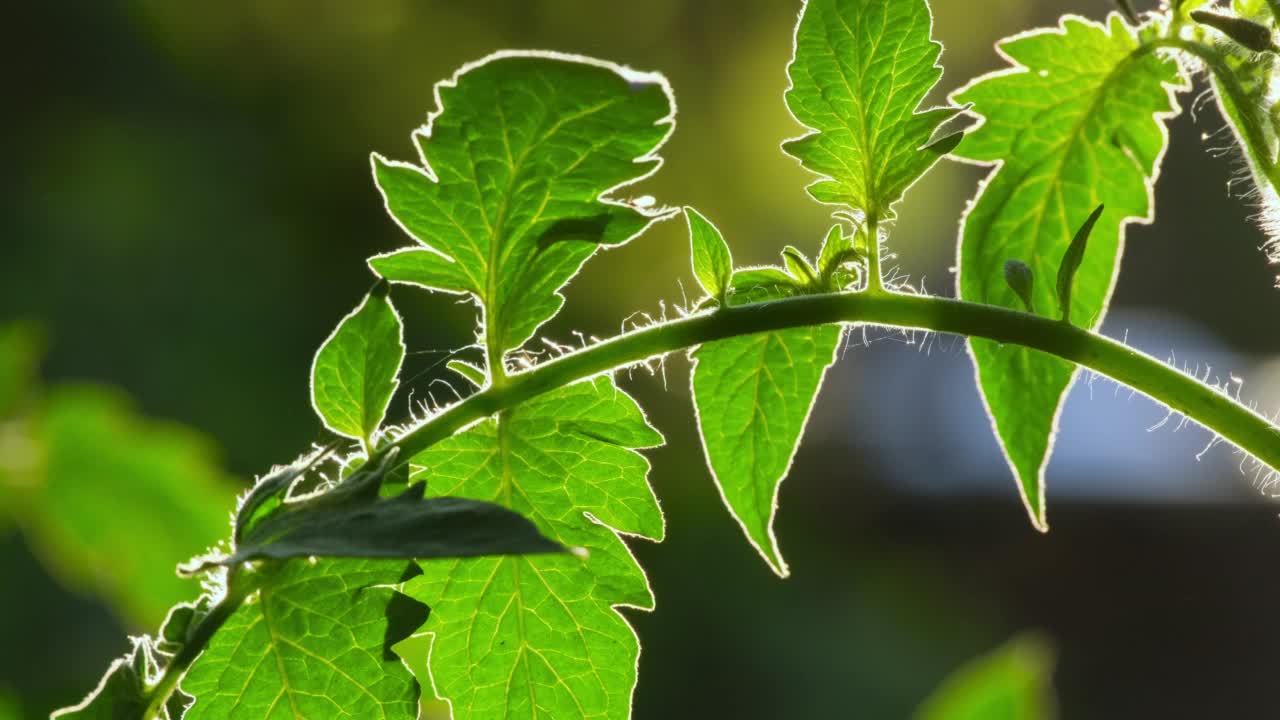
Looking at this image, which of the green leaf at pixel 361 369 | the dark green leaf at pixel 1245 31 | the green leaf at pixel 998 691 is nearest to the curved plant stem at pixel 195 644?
the green leaf at pixel 361 369

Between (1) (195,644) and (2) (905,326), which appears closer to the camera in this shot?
(1) (195,644)

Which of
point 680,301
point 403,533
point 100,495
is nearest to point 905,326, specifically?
point 403,533

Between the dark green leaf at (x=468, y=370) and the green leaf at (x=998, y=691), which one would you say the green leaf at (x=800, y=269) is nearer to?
the dark green leaf at (x=468, y=370)

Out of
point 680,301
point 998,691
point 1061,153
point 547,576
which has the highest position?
point 1061,153

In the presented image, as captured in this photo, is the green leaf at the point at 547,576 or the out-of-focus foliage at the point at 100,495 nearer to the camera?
the green leaf at the point at 547,576

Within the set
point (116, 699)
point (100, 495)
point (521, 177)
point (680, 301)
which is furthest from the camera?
point (680, 301)

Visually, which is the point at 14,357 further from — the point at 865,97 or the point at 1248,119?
the point at 1248,119

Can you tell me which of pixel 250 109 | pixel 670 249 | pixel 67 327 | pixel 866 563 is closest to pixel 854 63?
pixel 670 249

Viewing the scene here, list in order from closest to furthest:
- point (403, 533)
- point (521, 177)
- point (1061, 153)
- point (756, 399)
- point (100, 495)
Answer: point (403, 533), point (521, 177), point (756, 399), point (1061, 153), point (100, 495)
